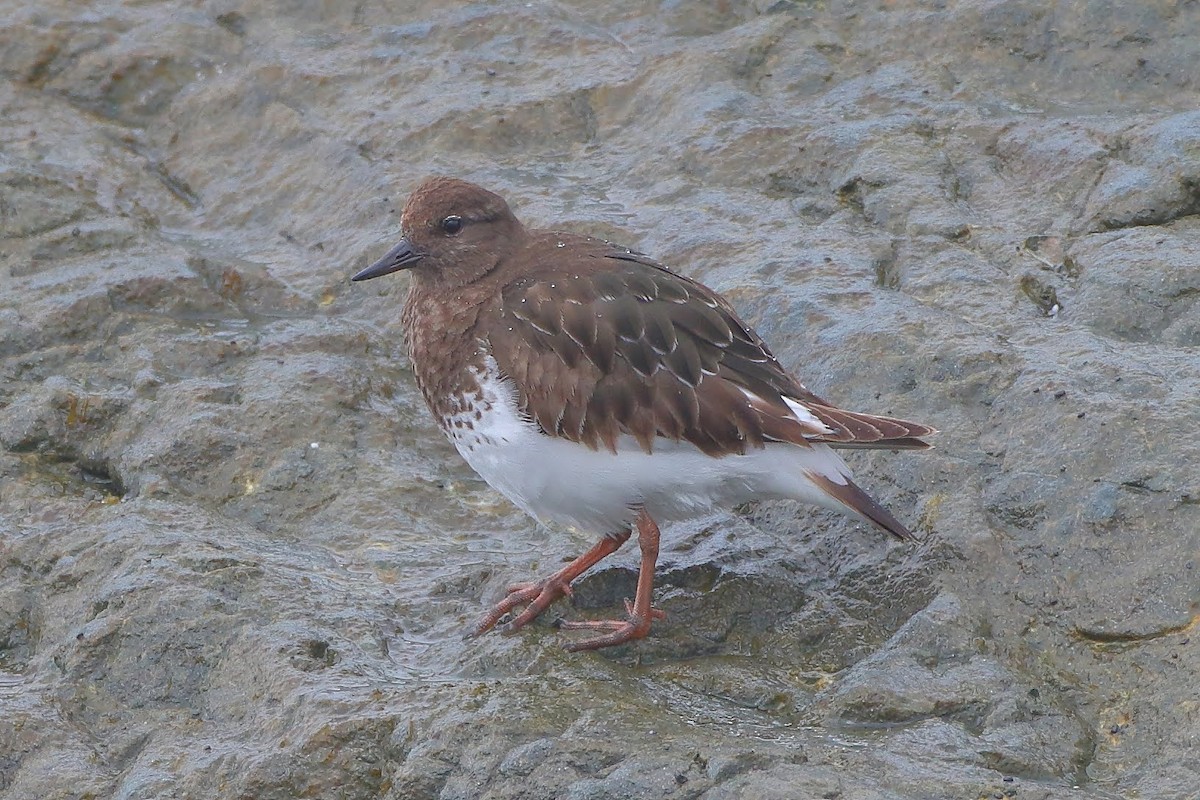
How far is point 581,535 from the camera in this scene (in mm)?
5688

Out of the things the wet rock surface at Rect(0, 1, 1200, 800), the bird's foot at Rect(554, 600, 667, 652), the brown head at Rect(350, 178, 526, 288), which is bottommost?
the bird's foot at Rect(554, 600, 667, 652)

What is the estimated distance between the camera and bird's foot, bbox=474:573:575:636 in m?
4.93

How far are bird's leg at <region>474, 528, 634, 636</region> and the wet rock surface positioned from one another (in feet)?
0.25

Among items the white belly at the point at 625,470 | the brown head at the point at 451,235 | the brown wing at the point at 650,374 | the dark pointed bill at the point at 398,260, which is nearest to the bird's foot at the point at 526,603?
the white belly at the point at 625,470

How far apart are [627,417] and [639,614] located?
2.15 ft

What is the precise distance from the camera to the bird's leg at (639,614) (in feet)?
15.7

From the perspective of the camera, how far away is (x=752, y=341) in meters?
5.02

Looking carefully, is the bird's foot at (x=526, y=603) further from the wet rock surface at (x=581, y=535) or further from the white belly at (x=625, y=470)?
the white belly at (x=625, y=470)

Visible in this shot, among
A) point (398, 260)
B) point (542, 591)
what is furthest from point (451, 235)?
point (542, 591)

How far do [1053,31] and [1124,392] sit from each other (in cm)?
289

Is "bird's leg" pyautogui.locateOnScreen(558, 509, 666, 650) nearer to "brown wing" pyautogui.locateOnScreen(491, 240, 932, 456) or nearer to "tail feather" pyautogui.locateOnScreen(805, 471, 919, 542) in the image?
"brown wing" pyautogui.locateOnScreen(491, 240, 932, 456)

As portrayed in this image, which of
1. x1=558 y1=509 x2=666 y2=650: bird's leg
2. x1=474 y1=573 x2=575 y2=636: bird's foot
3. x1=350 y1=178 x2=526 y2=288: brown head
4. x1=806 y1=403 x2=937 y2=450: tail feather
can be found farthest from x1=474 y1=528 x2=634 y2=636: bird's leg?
x1=350 y1=178 x2=526 y2=288: brown head

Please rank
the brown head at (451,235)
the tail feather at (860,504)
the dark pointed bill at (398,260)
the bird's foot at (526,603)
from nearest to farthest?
1. the tail feather at (860,504)
2. the bird's foot at (526,603)
3. the brown head at (451,235)
4. the dark pointed bill at (398,260)

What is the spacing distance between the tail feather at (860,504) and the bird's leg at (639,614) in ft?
1.89
